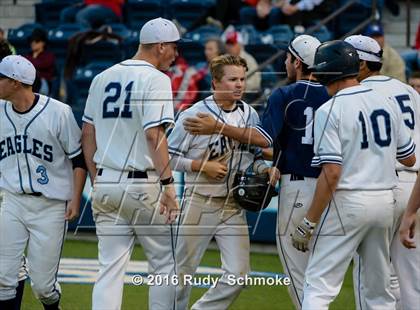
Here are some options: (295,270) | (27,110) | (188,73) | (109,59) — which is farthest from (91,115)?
(109,59)

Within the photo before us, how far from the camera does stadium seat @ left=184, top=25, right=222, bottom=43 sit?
15.3 meters

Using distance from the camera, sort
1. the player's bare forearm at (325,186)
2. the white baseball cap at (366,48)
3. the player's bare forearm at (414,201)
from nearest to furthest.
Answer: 1. the player's bare forearm at (414,201)
2. the player's bare forearm at (325,186)
3. the white baseball cap at (366,48)

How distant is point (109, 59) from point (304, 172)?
27.8ft

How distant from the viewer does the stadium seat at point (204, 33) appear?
15.3 metres

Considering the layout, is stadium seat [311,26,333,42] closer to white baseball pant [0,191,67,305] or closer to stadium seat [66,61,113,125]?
stadium seat [66,61,113,125]

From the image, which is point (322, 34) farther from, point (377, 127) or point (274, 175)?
point (377, 127)

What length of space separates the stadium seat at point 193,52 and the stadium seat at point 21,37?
8.41ft

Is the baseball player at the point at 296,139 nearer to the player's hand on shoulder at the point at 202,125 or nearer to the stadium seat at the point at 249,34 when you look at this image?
the player's hand on shoulder at the point at 202,125

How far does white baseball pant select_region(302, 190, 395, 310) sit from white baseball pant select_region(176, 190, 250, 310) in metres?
1.12

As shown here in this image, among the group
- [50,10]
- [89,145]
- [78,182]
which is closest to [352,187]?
[89,145]

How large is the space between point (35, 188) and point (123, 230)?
816 mm

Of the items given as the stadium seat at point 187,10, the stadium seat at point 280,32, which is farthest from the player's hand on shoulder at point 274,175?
the stadium seat at point 187,10

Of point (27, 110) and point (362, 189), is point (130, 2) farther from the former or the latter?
point (362, 189)

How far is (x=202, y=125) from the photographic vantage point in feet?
26.9
